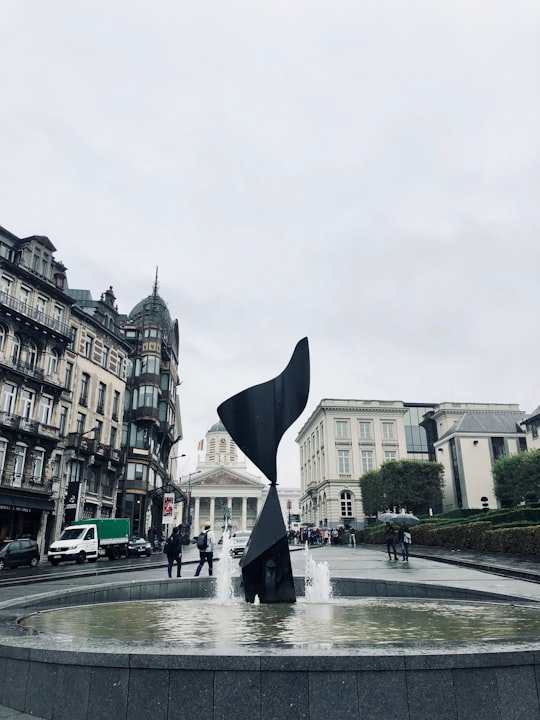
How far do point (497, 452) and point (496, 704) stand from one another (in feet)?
227

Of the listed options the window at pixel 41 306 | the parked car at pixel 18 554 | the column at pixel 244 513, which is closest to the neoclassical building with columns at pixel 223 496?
the column at pixel 244 513

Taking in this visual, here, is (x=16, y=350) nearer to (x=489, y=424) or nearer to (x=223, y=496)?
(x=489, y=424)

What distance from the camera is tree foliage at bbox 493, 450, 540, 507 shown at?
47500 millimetres

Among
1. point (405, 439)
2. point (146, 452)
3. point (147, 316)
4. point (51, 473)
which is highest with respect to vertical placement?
point (147, 316)

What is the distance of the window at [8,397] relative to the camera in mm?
35781

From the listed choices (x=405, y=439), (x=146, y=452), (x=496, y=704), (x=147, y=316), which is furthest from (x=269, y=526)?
(x=405, y=439)

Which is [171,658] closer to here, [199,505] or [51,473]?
[51,473]

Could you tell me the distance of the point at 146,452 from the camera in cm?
5328

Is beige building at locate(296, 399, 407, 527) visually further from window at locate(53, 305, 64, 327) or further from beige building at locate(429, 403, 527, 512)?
window at locate(53, 305, 64, 327)

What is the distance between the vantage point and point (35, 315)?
39156 millimetres

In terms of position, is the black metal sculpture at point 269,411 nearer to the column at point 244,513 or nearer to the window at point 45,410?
the window at point 45,410

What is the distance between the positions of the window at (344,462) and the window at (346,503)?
3003 millimetres

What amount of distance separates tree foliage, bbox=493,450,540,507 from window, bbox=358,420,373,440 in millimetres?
28835

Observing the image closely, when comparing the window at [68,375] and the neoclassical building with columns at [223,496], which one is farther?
the neoclassical building with columns at [223,496]
